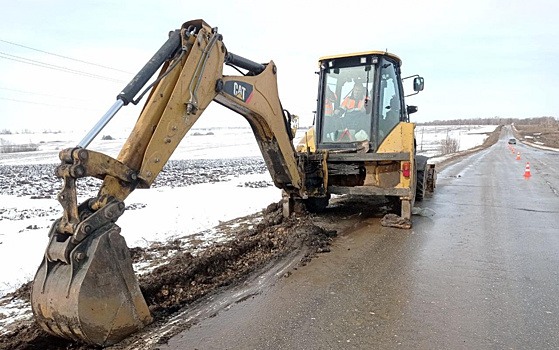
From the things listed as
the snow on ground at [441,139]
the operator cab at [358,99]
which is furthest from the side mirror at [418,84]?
the snow on ground at [441,139]

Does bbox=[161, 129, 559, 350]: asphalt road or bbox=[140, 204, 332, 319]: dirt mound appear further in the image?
bbox=[140, 204, 332, 319]: dirt mound

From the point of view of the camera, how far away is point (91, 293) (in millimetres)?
2830

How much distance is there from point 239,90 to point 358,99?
3.55 meters

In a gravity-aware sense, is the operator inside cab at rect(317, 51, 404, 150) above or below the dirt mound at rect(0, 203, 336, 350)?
above

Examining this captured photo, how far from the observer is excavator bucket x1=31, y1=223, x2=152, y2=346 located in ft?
9.16

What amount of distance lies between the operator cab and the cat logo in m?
3.16

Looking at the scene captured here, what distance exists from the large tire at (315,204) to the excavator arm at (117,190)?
11.3 feet

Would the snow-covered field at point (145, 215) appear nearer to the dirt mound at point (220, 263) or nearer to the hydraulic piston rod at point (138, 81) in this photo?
the dirt mound at point (220, 263)

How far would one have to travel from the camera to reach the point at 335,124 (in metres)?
7.70

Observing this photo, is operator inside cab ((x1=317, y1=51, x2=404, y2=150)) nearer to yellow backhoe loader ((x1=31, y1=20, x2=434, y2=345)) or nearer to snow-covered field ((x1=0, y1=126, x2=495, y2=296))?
yellow backhoe loader ((x1=31, y1=20, x2=434, y2=345))

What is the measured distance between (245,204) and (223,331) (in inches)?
257

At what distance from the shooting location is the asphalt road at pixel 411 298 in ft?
10.2

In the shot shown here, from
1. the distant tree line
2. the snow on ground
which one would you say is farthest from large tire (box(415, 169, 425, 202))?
the distant tree line

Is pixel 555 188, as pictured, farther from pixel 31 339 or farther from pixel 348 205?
pixel 31 339
